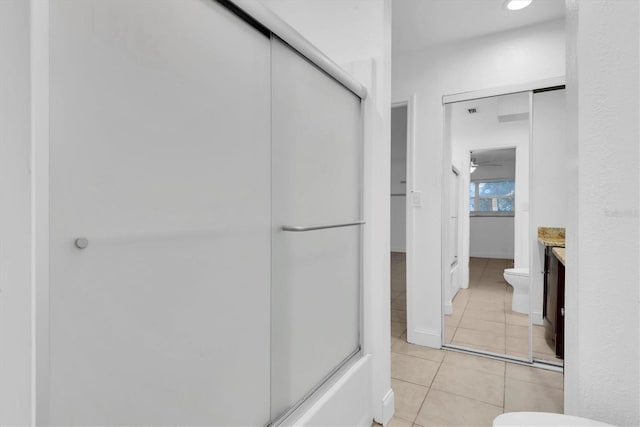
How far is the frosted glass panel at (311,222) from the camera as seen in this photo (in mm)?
1087

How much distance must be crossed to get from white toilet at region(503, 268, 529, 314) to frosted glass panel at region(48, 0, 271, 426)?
2266mm

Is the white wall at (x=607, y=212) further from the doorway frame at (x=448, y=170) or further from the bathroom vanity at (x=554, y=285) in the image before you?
the doorway frame at (x=448, y=170)

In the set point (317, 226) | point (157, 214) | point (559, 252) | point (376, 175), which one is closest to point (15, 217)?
point (157, 214)

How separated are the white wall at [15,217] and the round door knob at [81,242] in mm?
63

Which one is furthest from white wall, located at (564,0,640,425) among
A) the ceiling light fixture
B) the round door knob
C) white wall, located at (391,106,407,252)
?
white wall, located at (391,106,407,252)

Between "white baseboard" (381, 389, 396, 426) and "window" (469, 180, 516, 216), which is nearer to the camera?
"white baseboard" (381, 389, 396, 426)

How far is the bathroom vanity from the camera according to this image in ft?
7.10

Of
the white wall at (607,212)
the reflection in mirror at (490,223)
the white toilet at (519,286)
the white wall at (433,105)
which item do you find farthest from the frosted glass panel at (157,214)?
the white toilet at (519,286)

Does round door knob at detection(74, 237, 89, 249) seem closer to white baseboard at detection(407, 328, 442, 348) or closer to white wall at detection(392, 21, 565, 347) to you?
white wall at detection(392, 21, 565, 347)

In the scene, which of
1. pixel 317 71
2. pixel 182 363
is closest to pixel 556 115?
pixel 317 71

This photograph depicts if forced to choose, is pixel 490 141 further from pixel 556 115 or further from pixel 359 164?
pixel 359 164

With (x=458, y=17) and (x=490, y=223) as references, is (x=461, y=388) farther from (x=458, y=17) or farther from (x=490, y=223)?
(x=458, y=17)

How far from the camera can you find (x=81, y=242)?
58 cm

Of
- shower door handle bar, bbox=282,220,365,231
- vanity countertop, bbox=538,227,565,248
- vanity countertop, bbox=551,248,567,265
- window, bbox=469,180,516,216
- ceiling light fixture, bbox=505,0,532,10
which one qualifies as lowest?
vanity countertop, bbox=551,248,567,265
